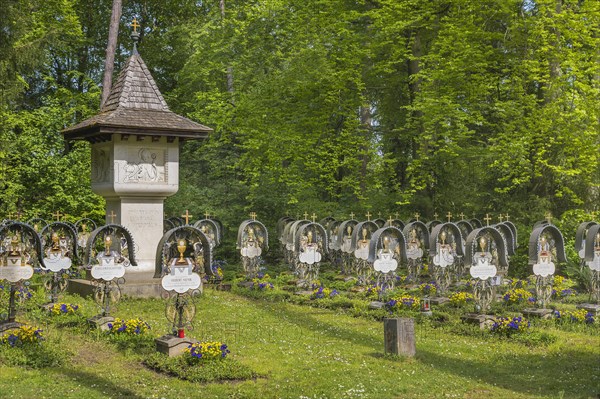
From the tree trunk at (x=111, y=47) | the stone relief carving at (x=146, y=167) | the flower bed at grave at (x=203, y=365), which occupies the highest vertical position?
the tree trunk at (x=111, y=47)

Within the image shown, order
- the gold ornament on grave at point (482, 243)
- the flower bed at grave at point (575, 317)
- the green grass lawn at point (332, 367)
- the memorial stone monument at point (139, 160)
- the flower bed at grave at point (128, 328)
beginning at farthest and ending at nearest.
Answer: the memorial stone monument at point (139, 160) < the gold ornament on grave at point (482, 243) < the flower bed at grave at point (575, 317) < the flower bed at grave at point (128, 328) < the green grass lawn at point (332, 367)

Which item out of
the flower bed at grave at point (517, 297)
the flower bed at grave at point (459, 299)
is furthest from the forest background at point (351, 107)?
the flower bed at grave at point (459, 299)

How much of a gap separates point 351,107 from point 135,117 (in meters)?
12.1

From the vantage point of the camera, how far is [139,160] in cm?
1777

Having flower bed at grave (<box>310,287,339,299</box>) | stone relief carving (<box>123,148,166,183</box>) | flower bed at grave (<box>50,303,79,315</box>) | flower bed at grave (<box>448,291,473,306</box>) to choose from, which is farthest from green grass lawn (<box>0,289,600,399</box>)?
stone relief carving (<box>123,148,166,183</box>)

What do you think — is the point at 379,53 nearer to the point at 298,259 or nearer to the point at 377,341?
the point at 298,259

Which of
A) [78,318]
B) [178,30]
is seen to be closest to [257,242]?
[78,318]

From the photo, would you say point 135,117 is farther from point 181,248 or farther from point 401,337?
point 401,337

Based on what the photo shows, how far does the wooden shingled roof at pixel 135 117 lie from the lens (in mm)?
17203

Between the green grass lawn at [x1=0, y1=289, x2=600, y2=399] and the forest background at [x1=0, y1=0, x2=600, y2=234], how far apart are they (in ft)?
36.4

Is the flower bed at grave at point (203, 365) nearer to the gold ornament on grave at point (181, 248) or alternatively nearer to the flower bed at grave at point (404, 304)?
the gold ornament on grave at point (181, 248)

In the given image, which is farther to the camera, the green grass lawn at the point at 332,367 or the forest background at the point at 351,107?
the forest background at the point at 351,107

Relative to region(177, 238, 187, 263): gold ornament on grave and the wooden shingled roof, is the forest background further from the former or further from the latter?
region(177, 238, 187, 263): gold ornament on grave

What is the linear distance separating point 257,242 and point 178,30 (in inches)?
593
